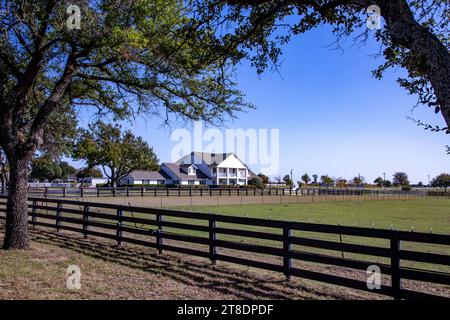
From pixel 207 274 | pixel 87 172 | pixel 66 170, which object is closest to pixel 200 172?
pixel 87 172

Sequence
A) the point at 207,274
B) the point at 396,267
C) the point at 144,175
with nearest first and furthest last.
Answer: the point at 396,267 → the point at 207,274 → the point at 144,175

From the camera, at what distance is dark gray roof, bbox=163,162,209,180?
106688 millimetres

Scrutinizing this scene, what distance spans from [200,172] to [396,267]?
10491 centimetres

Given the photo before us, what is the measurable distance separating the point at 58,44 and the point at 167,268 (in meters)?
7.43

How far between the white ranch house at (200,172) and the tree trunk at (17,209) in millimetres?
92108

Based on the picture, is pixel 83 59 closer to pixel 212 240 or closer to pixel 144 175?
pixel 212 240

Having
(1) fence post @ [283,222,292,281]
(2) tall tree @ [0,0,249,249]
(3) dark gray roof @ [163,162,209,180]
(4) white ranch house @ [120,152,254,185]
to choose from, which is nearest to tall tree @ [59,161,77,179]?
(4) white ranch house @ [120,152,254,185]

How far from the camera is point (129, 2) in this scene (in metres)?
10.9

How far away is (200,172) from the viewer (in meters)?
112

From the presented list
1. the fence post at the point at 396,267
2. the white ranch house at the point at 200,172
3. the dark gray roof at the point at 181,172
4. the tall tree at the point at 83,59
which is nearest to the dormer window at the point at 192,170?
the white ranch house at the point at 200,172

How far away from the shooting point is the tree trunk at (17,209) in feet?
37.3

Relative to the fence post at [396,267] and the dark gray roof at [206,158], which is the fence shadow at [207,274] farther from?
the dark gray roof at [206,158]

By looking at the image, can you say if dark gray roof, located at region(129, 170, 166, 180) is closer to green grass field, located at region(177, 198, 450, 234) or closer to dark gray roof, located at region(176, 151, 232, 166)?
dark gray roof, located at region(176, 151, 232, 166)
